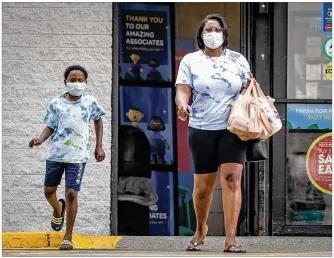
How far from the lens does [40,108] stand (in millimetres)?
9602

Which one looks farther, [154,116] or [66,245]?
[154,116]

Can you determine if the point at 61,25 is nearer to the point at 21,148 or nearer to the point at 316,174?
the point at 21,148

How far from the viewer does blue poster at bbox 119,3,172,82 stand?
9.98 m

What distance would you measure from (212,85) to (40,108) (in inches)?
114

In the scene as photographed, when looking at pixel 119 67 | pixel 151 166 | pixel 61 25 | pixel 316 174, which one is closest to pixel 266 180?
pixel 316 174

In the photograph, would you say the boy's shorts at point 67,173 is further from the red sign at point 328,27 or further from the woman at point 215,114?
the red sign at point 328,27

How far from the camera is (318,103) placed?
9.72 meters

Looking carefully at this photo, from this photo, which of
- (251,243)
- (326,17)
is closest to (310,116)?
(326,17)

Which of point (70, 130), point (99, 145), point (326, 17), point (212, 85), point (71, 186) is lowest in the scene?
point (71, 186)

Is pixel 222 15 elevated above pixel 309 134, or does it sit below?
above

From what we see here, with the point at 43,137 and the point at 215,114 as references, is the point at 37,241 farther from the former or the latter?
the point at 215,114

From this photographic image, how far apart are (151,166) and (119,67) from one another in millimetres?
1066

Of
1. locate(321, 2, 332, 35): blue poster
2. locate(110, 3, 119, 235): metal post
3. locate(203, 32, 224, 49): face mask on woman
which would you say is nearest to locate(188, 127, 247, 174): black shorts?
locate(203, 32, 224, 49): face mask on woman

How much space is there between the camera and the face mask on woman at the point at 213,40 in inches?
287
